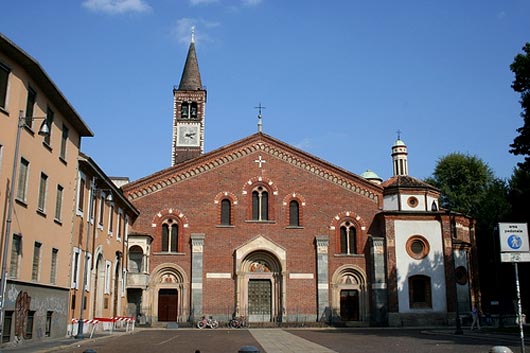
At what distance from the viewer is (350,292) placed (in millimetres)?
40719

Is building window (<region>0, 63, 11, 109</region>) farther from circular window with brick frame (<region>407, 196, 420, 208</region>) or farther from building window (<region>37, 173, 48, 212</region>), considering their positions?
circular window with brick frame (<region>407, 196, 420, 208</region>)

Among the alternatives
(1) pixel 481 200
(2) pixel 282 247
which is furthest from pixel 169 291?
(1) pixel 481 200

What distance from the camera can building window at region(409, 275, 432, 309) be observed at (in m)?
40.0

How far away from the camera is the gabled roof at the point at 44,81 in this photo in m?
18.6

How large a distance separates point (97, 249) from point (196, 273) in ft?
35.1

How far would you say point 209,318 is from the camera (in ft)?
127

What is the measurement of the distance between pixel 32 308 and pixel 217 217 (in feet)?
67.7

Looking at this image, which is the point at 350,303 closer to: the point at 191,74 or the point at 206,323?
the point at 206,323

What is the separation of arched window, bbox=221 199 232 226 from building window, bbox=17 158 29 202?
71.2 feet

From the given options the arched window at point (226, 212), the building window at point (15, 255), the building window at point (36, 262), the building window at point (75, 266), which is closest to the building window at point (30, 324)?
the building window at point (36, 262)

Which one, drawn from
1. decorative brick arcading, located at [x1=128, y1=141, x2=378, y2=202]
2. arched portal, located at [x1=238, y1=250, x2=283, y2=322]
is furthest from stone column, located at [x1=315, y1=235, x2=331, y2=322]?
decorative brick arcading, located at [x1=128, y1=141, x2=378, y2=202]

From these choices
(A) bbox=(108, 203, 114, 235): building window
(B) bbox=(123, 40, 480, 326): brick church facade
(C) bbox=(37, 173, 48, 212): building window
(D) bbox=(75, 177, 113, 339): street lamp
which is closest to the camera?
(C) bbox=(37, 173, 48, 212): building window

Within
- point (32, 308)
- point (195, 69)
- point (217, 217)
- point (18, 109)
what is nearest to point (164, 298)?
point (217, 217)

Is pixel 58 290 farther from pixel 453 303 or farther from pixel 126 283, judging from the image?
pixel 453 303
